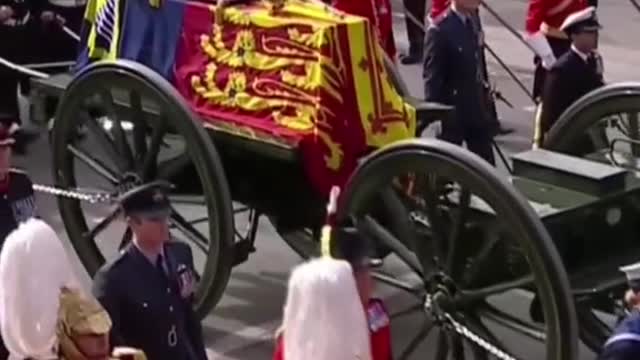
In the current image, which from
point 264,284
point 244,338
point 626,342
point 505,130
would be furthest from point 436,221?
point 505,130

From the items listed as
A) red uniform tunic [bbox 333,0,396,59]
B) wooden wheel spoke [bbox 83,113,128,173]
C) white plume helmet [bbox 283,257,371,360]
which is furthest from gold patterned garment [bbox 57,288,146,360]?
red uniform tunic [bbox 333,0,396,59]

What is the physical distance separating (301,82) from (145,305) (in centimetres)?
170

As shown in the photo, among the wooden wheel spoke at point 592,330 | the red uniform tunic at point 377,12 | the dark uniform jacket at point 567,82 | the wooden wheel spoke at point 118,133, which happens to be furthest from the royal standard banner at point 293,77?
the red uniform tunic at point 377,12

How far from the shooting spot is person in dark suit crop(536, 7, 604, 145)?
338 inches

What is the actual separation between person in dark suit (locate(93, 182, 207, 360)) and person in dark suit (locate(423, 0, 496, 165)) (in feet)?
10.5

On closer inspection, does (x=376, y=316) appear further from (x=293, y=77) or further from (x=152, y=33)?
(x=152, y=33)

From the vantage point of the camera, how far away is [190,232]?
23.6ft

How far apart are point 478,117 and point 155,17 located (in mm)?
2058

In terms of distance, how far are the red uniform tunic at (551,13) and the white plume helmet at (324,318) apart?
6519mm

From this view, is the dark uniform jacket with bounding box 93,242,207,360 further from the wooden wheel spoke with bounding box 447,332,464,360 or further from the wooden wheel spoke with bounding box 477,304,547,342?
the wooden wheel spoke with bounding box 477,304,547,342

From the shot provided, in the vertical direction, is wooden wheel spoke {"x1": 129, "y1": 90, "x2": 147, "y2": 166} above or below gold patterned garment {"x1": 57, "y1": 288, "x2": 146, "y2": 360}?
below

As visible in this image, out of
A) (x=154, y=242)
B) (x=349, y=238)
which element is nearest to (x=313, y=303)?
(x=349, y=238)

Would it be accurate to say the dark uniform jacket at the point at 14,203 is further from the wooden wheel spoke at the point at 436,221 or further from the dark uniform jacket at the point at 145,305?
the wooden wheel spoke at the point at 436,221

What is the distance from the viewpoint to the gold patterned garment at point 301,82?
21.9 feet
